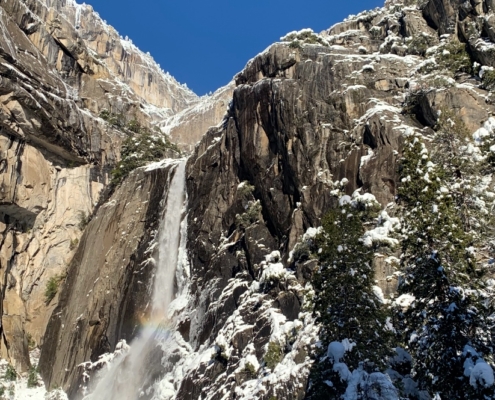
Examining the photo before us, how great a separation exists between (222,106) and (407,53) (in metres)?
45.5

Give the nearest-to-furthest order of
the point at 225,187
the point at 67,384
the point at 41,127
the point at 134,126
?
the point at 67,384 < the point at 225,187 < the point at 41,127 < the point at 134,126

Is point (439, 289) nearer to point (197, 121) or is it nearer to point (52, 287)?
point (52, 287)

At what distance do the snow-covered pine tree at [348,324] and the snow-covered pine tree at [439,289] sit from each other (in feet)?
4.09

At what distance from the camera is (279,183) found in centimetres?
3288

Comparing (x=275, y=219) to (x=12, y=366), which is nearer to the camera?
(x=275, y=219)

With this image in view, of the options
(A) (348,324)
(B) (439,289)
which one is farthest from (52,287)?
(B) (439,289)

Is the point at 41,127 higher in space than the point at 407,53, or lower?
lower

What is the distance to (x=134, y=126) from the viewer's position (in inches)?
2282

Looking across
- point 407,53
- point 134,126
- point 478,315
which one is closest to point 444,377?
point 478,315

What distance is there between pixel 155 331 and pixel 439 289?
2184 cm

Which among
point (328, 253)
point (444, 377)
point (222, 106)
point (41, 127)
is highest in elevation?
point (222, 106)

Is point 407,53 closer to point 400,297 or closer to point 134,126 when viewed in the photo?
point 400,297

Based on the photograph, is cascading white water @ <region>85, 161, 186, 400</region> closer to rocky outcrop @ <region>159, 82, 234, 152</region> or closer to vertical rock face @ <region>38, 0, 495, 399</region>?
vertical rock face @ <region>38, 0, 495, 399</region>

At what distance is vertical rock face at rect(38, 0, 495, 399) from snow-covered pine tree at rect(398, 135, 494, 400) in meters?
7.15
